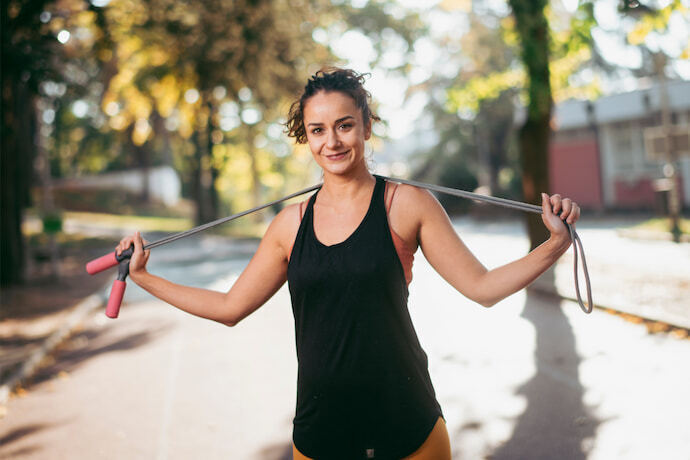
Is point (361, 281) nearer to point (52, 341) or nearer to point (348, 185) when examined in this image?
point (348, 185)

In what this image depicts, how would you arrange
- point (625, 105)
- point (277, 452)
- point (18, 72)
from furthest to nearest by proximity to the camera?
point (625, 105) → point (18, 72) → point (277, 452)

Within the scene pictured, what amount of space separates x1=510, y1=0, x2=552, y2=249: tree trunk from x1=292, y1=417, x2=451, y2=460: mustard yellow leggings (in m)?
9.82

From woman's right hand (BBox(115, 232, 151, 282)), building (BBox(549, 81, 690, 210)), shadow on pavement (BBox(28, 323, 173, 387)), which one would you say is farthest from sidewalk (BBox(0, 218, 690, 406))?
building (BBox(549, 81, 690, 210))

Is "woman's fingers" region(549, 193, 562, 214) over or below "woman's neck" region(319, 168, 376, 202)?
below

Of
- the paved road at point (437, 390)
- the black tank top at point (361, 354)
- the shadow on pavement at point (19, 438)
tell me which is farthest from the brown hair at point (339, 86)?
the shadow on pavement at point (19, 438)

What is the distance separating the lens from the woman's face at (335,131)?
91.6 inches

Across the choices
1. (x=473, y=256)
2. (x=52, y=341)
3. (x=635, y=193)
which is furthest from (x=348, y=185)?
(x=635, y=193)

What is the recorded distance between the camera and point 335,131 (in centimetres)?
233

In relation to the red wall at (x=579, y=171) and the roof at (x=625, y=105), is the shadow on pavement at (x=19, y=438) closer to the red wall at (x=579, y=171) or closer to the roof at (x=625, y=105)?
the roof at (x=625, y=105)

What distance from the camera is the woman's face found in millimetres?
2326

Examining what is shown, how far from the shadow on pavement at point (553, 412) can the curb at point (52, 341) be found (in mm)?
5071

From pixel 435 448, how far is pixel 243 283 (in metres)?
0.84

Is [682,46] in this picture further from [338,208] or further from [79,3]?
[79,3]

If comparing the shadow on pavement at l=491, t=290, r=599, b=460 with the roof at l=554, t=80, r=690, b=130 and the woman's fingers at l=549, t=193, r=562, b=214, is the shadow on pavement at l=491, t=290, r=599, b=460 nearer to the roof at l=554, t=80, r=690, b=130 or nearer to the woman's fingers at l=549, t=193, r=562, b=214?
the woman's fingers at l=549, t=193, r=562, b=214
